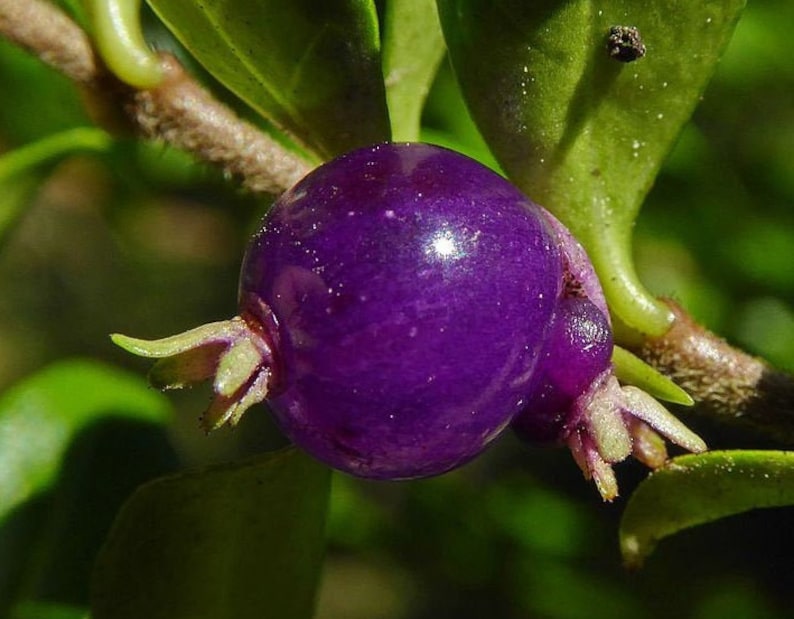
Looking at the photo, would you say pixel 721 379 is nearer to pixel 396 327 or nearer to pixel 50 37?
pixel 396 327

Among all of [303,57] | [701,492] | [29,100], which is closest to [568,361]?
[701,492]

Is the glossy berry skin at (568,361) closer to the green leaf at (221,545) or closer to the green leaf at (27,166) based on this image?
the green leaf at (221,545)

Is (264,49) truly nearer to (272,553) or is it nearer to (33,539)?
(272,553)

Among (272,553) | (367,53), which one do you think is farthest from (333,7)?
(272,553)

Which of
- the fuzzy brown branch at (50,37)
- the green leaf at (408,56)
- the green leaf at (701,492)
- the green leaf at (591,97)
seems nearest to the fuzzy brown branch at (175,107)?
the fuzzy brown branch at (50,37)

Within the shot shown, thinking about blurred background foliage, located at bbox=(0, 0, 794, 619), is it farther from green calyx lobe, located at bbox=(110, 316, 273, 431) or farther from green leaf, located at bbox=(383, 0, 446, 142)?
green calyx lobe, located at bbox=(110, 316, 273, 431)

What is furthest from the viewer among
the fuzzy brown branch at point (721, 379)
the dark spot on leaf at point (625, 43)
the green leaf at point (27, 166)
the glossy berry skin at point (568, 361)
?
the green leaf at point (27, 166)
